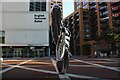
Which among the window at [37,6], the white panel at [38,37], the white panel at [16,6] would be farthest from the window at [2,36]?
the window at [37,6]

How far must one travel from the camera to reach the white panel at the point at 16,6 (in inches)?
2445

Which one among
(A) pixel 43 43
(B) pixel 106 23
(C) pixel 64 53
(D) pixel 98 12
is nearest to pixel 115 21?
(B) pixel 106 23

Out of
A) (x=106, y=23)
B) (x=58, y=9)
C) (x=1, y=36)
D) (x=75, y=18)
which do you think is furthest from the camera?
(x=75, y=18)

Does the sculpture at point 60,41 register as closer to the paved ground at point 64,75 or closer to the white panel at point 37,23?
the paved ground at point 64,75

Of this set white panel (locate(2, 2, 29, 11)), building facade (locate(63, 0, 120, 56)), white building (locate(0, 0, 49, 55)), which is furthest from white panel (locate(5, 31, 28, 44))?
building facade (locate(63, 0, 120, 56))

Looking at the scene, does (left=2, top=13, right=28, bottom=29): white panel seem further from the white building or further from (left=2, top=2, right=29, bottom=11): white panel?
(left=2, top=2, right=29, bottom=11): white panel

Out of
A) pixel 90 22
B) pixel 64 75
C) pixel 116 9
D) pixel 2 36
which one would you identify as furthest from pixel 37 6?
pixel 64 75

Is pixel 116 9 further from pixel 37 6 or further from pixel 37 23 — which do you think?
pixel 37 23

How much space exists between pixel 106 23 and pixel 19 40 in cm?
2614

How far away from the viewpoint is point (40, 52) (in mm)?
65500

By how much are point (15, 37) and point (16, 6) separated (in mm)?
8332

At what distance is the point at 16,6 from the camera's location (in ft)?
206

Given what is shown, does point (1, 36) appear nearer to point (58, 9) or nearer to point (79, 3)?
point (79, 3)

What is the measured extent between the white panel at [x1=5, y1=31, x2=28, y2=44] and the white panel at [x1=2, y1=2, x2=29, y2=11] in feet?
20.4
